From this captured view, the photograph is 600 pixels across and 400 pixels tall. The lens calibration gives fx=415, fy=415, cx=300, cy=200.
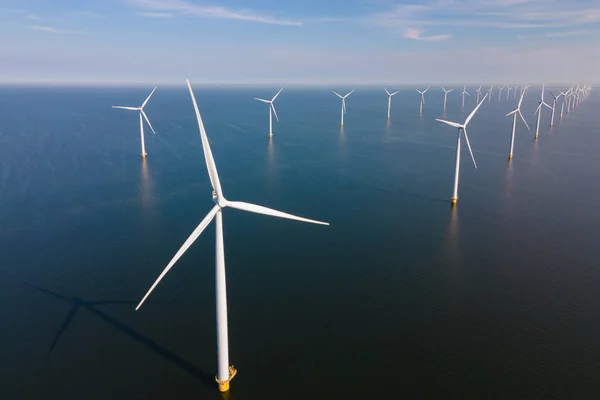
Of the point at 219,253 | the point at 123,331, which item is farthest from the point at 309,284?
the point at 219,253

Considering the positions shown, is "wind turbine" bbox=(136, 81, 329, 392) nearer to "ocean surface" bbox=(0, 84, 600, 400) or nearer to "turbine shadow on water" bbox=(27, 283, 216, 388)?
"ocean surface" bbox=(0, 84, 600, 400)

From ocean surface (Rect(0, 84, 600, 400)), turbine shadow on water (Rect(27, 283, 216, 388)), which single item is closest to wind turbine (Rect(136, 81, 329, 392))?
ocean surface (Rect(0, 84, 600, 400))

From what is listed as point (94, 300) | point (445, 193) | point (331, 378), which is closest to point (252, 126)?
point (445, 193)

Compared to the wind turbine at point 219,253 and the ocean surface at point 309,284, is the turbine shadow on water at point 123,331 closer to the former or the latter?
the ocean surface at point 309,284

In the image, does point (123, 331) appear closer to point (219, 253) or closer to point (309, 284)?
point (219, 253)

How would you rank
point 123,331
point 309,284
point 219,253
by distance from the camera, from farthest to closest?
point 309,284 → point 123,331 → point 219,253

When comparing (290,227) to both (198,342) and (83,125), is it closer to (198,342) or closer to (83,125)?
(198,342)
